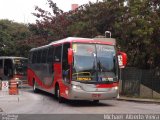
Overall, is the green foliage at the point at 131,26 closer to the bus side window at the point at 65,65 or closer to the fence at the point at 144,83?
the fence at the point at 144,83

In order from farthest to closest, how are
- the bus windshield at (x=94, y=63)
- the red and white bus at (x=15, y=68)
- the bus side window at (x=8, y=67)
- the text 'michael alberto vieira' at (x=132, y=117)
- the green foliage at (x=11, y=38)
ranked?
the green foliage at (x=11, y=38), the bus side window at (x=8, y=67), the red and white bus at (x=15, y=68), the bus windshield at (x=94, y=63), the text 'michael alberto vieira' at (x=132, y=117)

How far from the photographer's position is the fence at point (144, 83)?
27.6 meters

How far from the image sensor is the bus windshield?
69.1 ft

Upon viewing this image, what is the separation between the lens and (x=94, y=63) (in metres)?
21.3

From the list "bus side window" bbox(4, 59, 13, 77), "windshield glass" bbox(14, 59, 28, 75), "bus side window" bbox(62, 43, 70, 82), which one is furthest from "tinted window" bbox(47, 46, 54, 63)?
"bus side window" bbox(4, 59, 13, 77)

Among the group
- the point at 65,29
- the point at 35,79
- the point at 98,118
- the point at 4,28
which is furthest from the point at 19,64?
the point at 4,28

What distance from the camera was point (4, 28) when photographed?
70.8 meters

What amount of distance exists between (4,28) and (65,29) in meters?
30.3

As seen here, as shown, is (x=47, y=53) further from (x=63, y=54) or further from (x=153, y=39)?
(x=153, y=39)

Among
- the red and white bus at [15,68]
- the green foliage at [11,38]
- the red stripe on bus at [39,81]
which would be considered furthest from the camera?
the green foliage at [11,38]

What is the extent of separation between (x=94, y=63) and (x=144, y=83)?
24.7ft

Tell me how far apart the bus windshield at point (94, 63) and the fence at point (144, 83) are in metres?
6.39

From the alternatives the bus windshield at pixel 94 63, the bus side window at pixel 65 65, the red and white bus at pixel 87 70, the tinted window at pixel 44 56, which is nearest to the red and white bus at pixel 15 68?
the tinted window at pixel 44 56

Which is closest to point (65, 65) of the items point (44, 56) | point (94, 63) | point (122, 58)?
point (94, 63)
